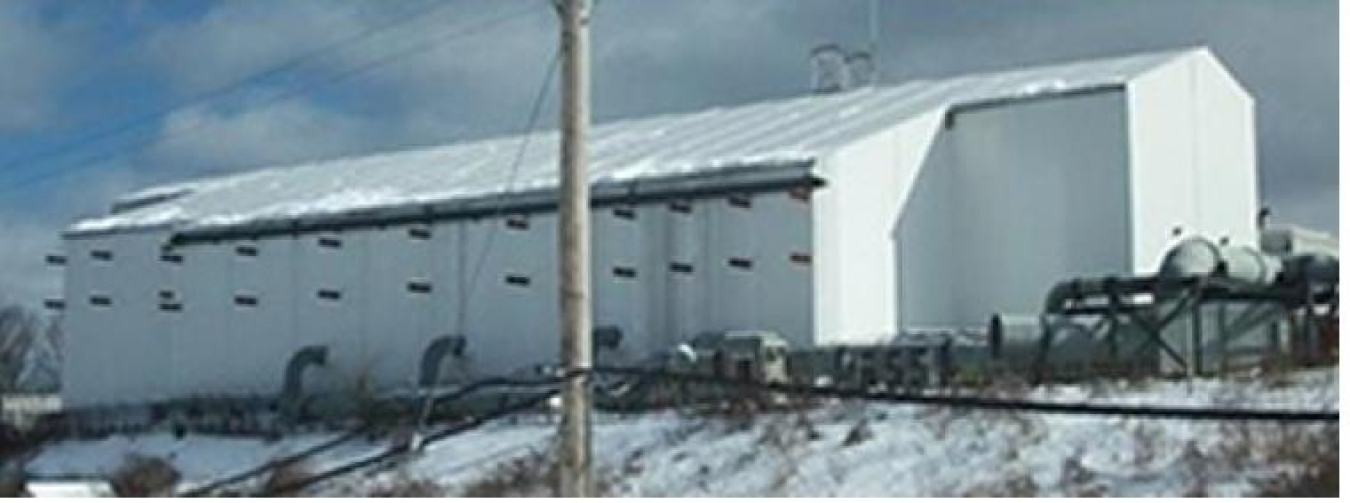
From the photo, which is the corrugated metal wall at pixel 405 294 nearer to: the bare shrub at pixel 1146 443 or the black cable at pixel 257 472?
the black cable at pixel 257 472

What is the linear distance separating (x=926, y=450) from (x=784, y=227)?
15463mm

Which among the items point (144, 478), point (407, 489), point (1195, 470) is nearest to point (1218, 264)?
point (1195, 470)

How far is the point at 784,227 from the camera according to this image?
126 ft

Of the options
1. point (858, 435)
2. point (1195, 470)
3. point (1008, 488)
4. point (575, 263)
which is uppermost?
point (575, 263)

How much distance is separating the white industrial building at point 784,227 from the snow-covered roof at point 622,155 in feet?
0.42

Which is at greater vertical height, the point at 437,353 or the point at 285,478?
the point at 437,353

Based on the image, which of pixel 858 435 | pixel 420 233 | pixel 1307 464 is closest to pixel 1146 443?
pixel 1307 464

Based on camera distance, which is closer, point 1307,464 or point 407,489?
point 1307,464

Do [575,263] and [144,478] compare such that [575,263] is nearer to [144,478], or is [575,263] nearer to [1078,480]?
[1078,480]

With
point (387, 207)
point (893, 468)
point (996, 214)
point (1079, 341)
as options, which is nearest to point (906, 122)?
point (996, 214)

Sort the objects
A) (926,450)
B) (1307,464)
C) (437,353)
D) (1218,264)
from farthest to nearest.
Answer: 1. (437,353)
2. (1218,264)
3. (926,450)
4. (1307,464)

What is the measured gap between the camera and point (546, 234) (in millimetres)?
41375

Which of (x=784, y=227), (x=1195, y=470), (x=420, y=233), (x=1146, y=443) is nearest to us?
(x=1195, y=470)

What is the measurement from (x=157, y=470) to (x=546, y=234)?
11131mm
